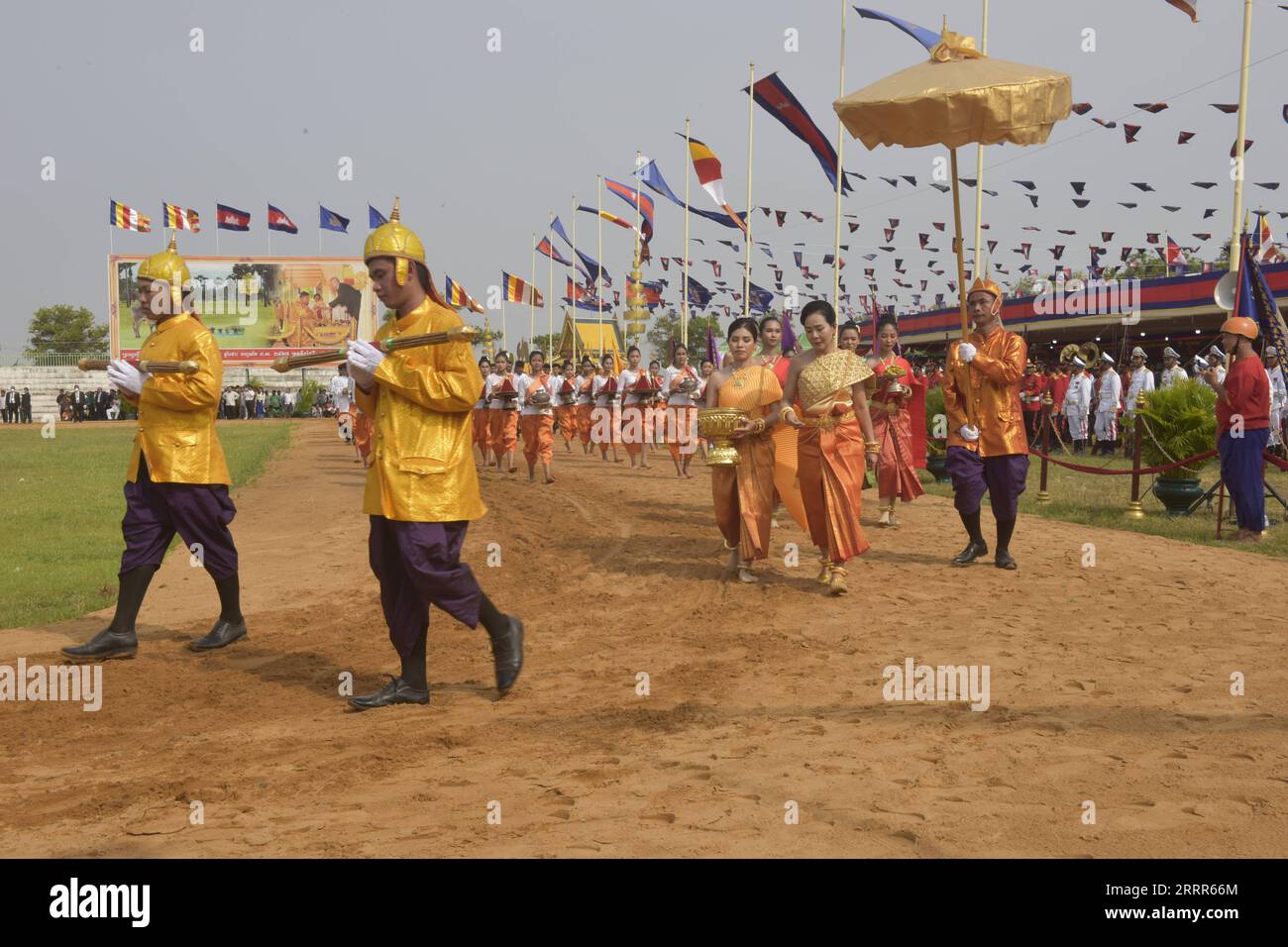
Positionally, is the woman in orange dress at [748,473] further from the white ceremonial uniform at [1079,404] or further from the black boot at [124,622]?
the white ceremonial uniform at [1079,404]

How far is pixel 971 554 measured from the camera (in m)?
9.38

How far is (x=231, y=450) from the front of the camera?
26562 millimetres

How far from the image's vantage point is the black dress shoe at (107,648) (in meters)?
6.38

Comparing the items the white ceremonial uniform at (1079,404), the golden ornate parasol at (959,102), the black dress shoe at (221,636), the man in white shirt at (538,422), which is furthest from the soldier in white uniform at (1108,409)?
the black dress shoe at (221,636)

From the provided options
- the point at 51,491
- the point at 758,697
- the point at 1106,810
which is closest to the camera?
the point at 1106,810

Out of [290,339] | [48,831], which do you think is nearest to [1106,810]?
[48,831]

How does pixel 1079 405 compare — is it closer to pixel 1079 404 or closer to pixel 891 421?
pixel 1079 404

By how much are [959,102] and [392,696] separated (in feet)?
18.8

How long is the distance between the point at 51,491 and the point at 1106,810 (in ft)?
55.3

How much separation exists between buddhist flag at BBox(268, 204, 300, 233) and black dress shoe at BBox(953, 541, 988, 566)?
46978mm

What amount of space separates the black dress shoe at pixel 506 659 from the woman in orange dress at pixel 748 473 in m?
3.23

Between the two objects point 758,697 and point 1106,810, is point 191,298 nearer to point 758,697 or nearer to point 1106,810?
point 758,697

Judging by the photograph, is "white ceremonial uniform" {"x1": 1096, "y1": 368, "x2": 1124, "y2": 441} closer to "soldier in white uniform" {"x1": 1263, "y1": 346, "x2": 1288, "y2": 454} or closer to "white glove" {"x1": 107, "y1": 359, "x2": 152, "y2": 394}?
"soldier in white uniform" {"x1": 1263, "y1": 346, "x2": 1288, "y2": 454}

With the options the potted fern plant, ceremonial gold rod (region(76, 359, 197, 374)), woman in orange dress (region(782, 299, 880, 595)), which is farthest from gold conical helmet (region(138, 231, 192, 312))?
the potted fern plant
